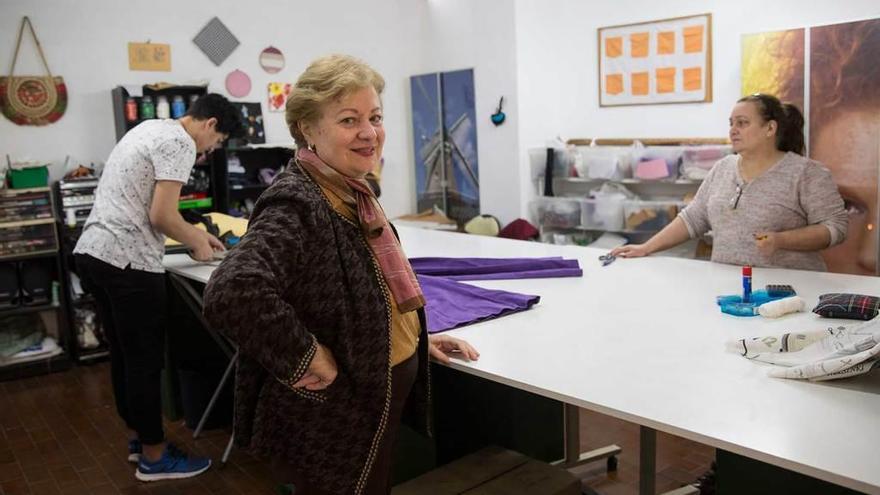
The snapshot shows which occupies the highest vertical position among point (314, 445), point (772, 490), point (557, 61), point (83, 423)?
point (557, 61)

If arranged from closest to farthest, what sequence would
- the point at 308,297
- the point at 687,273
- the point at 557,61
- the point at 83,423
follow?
the point at 308,297 < the point at 687,273 < the point at 83,423 < the point at 557,61

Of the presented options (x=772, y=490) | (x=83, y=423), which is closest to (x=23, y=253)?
(x=83, y=423)

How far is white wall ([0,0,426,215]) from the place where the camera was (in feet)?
17.8

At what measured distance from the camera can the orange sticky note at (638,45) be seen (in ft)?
19.2

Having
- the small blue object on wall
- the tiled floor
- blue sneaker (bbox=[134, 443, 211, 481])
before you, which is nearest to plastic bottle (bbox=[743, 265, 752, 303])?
the tiled floor

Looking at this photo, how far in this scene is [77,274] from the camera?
17.2ft

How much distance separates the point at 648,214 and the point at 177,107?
3495 millimetres

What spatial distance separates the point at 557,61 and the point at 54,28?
3.81m

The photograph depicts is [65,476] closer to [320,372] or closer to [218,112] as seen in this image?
[218,112]

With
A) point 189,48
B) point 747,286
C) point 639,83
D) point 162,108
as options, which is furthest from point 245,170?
point 747,286

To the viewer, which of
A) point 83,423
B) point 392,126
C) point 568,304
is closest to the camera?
point 568,304

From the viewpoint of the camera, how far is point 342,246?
1.64m

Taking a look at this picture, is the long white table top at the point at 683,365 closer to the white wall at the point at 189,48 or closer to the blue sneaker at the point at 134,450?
the blue sneaker at the point at 134,450

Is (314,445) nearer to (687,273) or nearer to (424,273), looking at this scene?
(424,273)
